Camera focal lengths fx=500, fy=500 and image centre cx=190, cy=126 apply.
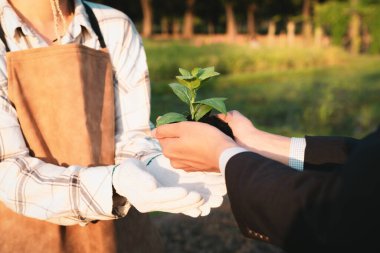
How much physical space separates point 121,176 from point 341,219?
2.30ft

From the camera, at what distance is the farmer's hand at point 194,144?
5.22 feet

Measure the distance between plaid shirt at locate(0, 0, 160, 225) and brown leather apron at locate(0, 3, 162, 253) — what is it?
0.18 ft

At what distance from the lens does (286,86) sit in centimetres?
1307

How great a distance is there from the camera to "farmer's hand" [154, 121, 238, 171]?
1590 millimetres

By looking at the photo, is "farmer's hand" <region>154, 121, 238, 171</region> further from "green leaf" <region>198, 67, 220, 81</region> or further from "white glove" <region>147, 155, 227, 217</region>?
"green leaf" <region>198, 67, 220, 81</region>

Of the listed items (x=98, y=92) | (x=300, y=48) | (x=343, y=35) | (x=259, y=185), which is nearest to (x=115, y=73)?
(x=98, y=92)

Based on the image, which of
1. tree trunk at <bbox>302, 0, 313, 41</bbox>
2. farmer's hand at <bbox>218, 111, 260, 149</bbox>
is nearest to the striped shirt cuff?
farmer's hand at <bbox>218, 111, 260, 149</bbox>

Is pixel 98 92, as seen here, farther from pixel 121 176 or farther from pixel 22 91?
pixel 121 176

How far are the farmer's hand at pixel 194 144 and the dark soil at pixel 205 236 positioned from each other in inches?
99.9

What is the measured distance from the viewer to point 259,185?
1.31 meters

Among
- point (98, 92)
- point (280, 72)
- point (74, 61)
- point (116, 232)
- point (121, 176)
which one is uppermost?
point (74, 61)

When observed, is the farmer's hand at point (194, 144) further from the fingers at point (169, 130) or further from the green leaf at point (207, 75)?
the green leaf at point (207, 75)

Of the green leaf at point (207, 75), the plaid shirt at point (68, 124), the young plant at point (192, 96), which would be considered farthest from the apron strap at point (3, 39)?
the green leaf at point (207, 75)

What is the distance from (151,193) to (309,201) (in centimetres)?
48
